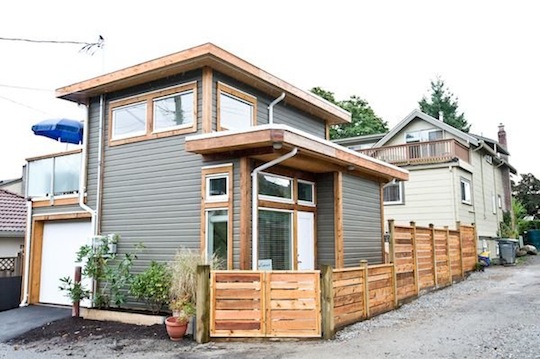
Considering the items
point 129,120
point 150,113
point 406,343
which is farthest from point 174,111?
point 406,343

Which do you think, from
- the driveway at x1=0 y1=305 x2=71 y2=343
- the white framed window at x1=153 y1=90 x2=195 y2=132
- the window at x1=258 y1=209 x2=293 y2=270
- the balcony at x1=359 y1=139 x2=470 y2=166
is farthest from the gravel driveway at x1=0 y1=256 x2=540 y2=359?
the balcony at x1=359 y1=139 x2=470 y2=166

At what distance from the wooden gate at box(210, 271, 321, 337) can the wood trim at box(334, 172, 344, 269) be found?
2810mm

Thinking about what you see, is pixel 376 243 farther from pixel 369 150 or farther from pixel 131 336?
pixel 369 150

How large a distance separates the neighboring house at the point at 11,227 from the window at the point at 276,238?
8725mm

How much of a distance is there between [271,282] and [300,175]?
3179 millimetres

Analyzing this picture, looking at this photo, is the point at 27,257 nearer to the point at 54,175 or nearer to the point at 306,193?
the point at 54,175

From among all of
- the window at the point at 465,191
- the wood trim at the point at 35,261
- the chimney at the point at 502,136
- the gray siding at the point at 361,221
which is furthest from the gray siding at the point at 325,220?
the chimney at the point at 502,136

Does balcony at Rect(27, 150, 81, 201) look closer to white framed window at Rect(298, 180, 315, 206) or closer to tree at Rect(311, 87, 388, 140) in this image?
white framed window at Rect(298, 180, 315, 206)

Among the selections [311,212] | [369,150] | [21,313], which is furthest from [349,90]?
[21,313]

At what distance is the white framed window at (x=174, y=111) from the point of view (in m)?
8.47

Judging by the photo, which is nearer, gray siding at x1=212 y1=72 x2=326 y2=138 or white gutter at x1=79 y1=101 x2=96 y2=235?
gray siding at x1=212 y1=72 x2=326 y2=138

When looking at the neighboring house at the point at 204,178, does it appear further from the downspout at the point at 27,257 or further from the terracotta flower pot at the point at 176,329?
the terracotta flower pot at the point at 176,329

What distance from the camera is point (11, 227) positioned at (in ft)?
42.7

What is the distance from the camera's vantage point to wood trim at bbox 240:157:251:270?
736 cm
